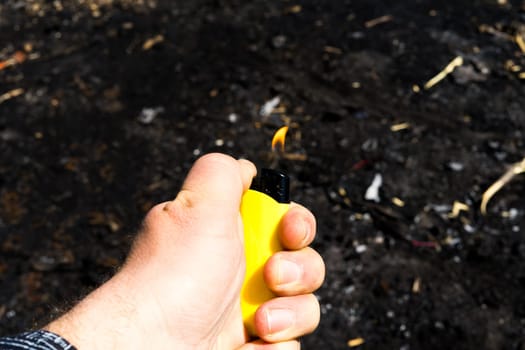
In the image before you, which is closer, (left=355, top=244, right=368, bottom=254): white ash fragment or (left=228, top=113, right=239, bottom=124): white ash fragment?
(left=355, top=244, right=368, bottom=254): white ash fragment

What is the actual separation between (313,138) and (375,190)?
1.94ft

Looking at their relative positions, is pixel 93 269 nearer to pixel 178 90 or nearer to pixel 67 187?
pixel 67 187

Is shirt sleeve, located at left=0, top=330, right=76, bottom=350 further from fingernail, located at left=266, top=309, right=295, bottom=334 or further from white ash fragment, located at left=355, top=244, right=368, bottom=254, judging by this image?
white ash fragment, located at left=355, top=244, right=368, bottom=254

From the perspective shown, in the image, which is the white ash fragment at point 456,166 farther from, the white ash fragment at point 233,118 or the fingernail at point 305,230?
the fingernail at point 305,230

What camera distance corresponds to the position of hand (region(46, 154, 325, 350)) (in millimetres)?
1664

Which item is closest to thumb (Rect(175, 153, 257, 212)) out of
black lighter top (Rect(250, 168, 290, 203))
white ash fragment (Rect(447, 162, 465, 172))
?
black lighter top (Rect(250, 168, 290, 203))

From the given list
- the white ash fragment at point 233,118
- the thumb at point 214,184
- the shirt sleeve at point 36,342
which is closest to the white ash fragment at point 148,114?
the white ash fragment at point 233,118

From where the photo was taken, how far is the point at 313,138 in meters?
3.70

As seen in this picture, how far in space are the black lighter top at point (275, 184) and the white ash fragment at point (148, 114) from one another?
2.40 m

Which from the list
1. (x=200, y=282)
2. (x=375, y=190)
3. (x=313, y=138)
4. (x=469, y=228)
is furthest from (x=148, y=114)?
(x=200, y=282)

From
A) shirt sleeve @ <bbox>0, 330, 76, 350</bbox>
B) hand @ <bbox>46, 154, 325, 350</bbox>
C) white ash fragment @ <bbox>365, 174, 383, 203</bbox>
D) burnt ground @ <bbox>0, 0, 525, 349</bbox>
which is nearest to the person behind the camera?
shirt sleeve @ <bbox>0, 330, 76, 350</bbox>

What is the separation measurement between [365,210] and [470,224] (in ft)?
1.94

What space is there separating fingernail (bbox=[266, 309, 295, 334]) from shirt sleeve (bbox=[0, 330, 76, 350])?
2.06 feet

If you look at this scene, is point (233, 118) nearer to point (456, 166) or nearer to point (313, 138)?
point (313, 138)
